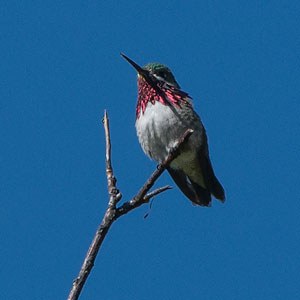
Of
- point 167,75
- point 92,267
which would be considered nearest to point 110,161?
point 92,267

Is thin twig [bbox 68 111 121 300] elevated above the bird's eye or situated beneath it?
situated beneath

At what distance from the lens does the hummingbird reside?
7.87 metres

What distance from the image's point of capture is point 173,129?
783 cm

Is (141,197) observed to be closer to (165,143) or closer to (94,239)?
(94,239)

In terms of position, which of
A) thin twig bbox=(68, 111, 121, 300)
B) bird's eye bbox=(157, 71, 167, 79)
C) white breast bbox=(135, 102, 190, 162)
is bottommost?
thin twig bbox=(68, 111, 121, 300)

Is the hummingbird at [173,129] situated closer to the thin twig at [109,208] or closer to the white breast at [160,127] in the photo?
the white breast at [160,127]

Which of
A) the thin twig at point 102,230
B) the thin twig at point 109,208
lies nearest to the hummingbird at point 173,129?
the thin twig at point 109,208

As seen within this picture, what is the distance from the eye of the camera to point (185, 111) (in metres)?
7.99

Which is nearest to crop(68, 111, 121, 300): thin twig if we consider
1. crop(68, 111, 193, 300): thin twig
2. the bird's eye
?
crop(68, 111, 193, 300): thin twig

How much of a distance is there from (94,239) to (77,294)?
50cm

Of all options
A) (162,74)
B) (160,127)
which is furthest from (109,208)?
(162,74)

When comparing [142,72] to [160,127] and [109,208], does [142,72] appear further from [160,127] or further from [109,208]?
[109,208]

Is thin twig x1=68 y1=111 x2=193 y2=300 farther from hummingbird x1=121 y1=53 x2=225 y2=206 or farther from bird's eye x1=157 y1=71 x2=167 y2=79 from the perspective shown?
bird's eye x1=157 y1=71 x2=167 y2=79

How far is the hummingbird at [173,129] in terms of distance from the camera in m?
7.87
